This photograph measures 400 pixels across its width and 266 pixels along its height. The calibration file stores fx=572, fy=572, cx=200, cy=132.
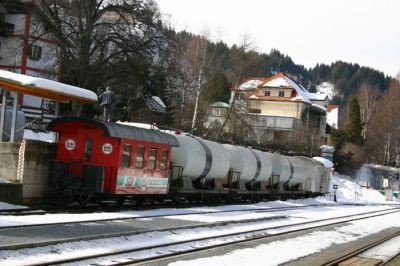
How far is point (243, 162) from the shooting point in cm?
3092

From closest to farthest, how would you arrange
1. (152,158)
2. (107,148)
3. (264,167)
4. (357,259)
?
(357,259), (107,148), (152,158), (264,167)

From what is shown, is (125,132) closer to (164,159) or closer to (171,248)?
(164,159)

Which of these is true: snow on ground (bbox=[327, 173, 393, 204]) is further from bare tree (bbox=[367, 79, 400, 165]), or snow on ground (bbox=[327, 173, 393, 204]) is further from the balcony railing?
bare tree (bbox=[367, 79, 400, 165])

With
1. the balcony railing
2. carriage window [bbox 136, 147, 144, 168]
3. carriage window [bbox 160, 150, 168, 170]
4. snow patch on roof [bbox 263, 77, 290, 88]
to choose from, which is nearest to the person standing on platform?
carriage window [bbox 136, 147, 144, 168]

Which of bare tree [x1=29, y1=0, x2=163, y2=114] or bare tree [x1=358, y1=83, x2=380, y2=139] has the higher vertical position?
bare tree [x1=358, y1=83, x2=380, y2=139]

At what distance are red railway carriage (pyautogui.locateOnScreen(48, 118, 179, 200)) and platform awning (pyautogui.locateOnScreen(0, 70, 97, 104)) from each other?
1047mm

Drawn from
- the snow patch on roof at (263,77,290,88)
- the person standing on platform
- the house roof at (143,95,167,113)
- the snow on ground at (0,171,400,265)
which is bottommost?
the snow on ground at (0,171,400,265)

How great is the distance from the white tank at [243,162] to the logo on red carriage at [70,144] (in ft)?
36.7

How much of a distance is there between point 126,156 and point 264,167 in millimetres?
14715

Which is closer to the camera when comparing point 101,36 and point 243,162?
point 243,162

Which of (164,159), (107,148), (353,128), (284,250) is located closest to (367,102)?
(353,128)

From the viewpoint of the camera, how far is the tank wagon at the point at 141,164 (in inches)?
774

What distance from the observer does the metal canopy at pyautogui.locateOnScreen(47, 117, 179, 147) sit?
775 inches

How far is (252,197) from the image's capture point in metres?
33.0
